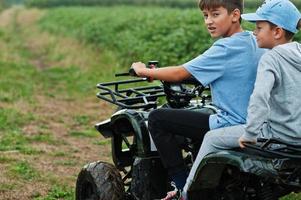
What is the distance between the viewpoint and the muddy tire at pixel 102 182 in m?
4.92

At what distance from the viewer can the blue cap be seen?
3686 mm

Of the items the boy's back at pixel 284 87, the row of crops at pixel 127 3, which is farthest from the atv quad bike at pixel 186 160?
the row of crops at pixel 127 3

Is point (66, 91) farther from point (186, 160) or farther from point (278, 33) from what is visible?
point (278, 33)

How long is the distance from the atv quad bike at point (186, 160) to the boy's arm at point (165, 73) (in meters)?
0.14

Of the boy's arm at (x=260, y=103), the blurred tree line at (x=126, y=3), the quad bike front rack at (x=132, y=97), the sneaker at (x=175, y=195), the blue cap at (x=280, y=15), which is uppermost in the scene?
the blue cap at (x=280, y=15)

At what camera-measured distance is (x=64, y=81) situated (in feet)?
50.3

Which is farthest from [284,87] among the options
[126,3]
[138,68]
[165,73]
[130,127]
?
[126,3]

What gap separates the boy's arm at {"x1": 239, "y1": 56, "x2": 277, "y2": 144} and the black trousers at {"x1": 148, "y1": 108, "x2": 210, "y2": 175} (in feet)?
2.61

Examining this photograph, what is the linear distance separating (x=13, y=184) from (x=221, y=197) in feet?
10.3

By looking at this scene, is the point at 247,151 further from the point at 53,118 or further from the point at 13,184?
the point at 53,118

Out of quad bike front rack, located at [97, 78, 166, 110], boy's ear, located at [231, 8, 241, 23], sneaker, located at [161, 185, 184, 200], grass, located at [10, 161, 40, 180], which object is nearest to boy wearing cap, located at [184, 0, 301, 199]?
boy's ear, located at [231, 8, 241, 23]

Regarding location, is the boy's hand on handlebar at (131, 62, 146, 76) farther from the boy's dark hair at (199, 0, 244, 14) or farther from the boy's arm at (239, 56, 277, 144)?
the boy's arm at (239, 56, 277, 144)

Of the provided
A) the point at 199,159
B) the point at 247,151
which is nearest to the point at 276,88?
the point at 247,151

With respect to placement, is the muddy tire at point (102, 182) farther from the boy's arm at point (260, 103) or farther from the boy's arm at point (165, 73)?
the boy's arm at point (260, 103)
